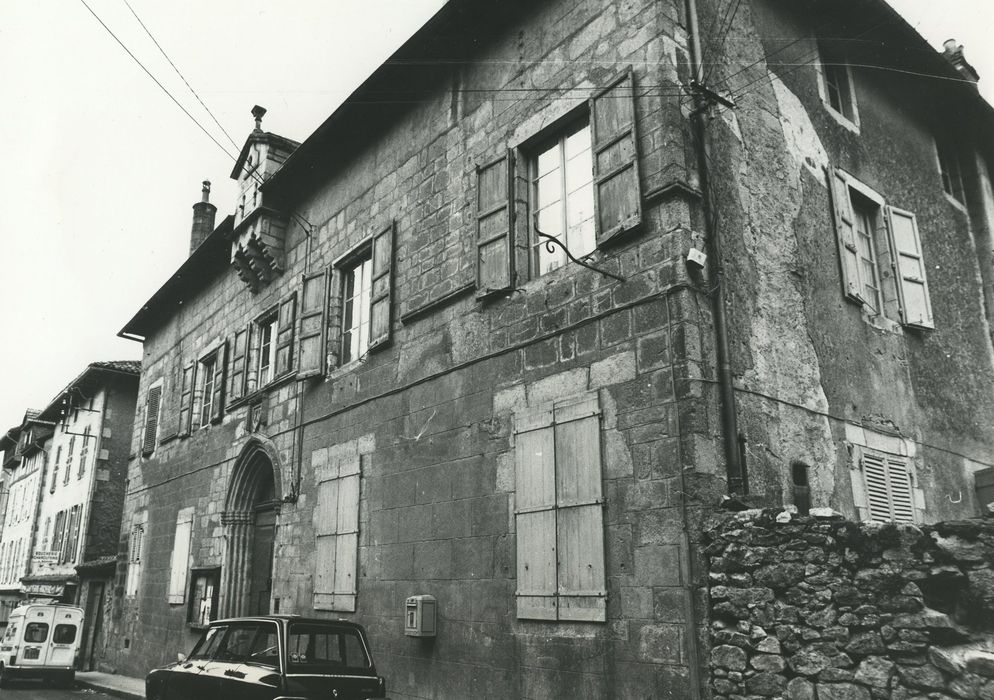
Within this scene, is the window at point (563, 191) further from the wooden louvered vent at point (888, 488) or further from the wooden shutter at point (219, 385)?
the wooden shutter at point (219, 385)

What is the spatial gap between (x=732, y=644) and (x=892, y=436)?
3.88 metres

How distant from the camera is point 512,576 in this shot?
284 inches

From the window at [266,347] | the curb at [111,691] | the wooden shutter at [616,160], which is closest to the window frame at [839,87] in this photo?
the wooden shutter at [616,160]

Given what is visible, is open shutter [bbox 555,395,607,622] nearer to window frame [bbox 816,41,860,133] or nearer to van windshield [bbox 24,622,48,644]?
window frame [bbox 816,41,860,133]

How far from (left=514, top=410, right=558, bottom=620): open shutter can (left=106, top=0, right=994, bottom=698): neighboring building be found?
0.03m

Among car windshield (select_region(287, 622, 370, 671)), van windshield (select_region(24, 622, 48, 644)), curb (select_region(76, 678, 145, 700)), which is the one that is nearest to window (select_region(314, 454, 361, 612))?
car windshield (select_region(287, 622, 370, 671))

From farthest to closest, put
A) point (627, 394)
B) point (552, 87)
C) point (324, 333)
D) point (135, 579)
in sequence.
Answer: point (135, 579) < point (324, 333) < point (552, 87) < point (627, 394)

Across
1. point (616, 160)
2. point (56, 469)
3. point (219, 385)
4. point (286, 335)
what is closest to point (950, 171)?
point (616, 160)

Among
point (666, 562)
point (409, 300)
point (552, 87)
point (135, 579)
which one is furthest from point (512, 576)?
point (135, 579)

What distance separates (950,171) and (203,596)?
44.7 ft

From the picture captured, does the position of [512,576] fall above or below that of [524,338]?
below

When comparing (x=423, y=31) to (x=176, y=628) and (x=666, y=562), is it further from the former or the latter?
(x=176, y=628)

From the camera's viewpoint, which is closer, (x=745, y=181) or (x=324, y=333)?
(x=745, y=181)

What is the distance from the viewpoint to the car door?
273 inches
